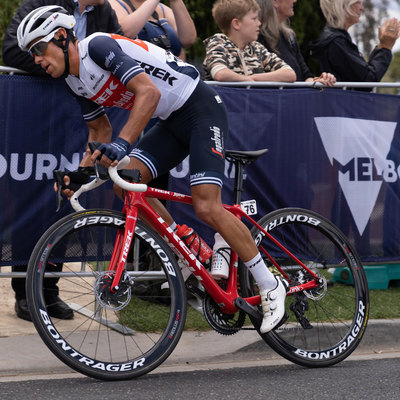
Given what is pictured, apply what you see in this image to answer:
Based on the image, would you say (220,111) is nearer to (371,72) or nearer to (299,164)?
(299,164)

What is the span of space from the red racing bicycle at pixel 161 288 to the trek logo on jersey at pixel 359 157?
931 mm

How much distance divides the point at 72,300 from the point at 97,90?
1680 millimetres

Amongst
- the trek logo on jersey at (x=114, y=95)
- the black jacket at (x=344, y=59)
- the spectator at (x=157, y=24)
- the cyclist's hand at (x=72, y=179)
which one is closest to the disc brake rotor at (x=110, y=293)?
the cyclist's hand at (x=72, y=179)

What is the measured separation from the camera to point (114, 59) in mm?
4215

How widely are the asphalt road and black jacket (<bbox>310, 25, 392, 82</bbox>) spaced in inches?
123

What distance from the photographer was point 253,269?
467cm

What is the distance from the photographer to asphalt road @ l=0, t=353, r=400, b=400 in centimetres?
398

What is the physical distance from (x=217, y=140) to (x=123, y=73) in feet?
2.42

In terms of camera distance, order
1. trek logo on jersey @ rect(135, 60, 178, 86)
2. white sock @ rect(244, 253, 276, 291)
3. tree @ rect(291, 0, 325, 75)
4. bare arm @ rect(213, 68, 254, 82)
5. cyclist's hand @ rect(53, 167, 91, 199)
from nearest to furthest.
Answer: cyclist's hand @ rect(53, 167, 91, 199)
trek logo on jersey @ rect(135, 60, 178, 86)
white sock @ rect(244, 253, 276, 291)
bare arm @ rect(213, 68, 254, 82)
tree @ rect(291, 0, 325, 75)

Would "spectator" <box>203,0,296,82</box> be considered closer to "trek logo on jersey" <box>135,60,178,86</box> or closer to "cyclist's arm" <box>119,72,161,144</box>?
"trek logo on jersey" <box>135,60,178,86</box>

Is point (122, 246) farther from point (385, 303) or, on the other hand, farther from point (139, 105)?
point (385, 303)

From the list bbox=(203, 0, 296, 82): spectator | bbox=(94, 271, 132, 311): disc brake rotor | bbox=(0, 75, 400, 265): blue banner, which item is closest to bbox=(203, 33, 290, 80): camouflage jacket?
bbox=(203, 0, 296, 82): spectator

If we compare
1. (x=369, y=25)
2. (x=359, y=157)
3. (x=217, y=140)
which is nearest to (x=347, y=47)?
(x=359, y=157)

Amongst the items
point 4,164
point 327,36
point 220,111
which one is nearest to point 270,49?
point 327,36
